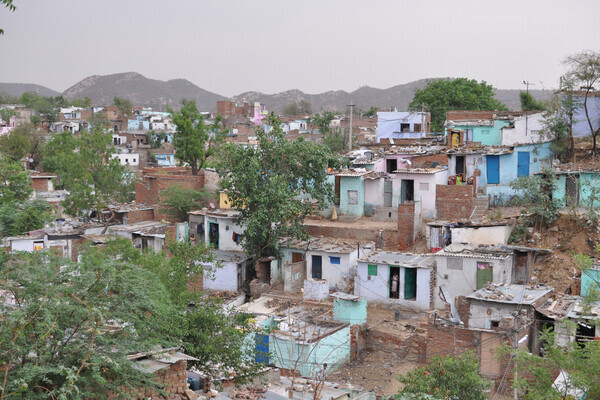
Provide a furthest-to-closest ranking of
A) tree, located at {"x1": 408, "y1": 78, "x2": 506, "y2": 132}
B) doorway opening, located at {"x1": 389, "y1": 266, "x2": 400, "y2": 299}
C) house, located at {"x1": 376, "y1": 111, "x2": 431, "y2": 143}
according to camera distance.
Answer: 1. tree, located at {"x1": 408, "y1": 78, "x2": 506, "y2": 132}
2. house, located at {"x1": 376, "y1": 111, "x2": 431, "y2": 143}
3. doorway opening, located at {"x1": 389, "y1": 266, "x2": 400, "y2": 299}

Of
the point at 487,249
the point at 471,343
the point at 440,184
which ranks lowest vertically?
the point at 471,343

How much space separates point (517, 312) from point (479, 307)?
1025 mm

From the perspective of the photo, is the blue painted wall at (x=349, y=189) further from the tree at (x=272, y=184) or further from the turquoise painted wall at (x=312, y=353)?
the turquoise painted wall at (x=312, y=353)

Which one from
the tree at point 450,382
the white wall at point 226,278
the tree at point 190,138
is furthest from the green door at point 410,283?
the tree at point 190,138

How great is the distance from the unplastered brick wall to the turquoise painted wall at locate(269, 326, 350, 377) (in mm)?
5428

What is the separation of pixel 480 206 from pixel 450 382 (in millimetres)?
12550

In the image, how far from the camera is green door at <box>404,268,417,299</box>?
18.7m

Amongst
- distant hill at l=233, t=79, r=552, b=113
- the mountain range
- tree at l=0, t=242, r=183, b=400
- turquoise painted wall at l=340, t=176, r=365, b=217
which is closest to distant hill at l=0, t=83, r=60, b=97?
the mountain range

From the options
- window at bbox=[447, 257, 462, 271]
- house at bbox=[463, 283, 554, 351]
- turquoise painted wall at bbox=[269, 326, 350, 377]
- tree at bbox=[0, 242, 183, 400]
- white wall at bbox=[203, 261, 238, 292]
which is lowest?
turquoise painted wall at bbox=[269, 326, 350, 377]

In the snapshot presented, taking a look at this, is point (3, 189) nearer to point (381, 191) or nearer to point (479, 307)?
point (381, 191)

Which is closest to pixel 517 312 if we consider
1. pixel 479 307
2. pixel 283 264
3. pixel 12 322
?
pixel 479 307

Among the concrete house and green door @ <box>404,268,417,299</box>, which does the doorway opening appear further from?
the concrete house

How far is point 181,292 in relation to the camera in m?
13.2

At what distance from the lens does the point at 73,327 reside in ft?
26.2
